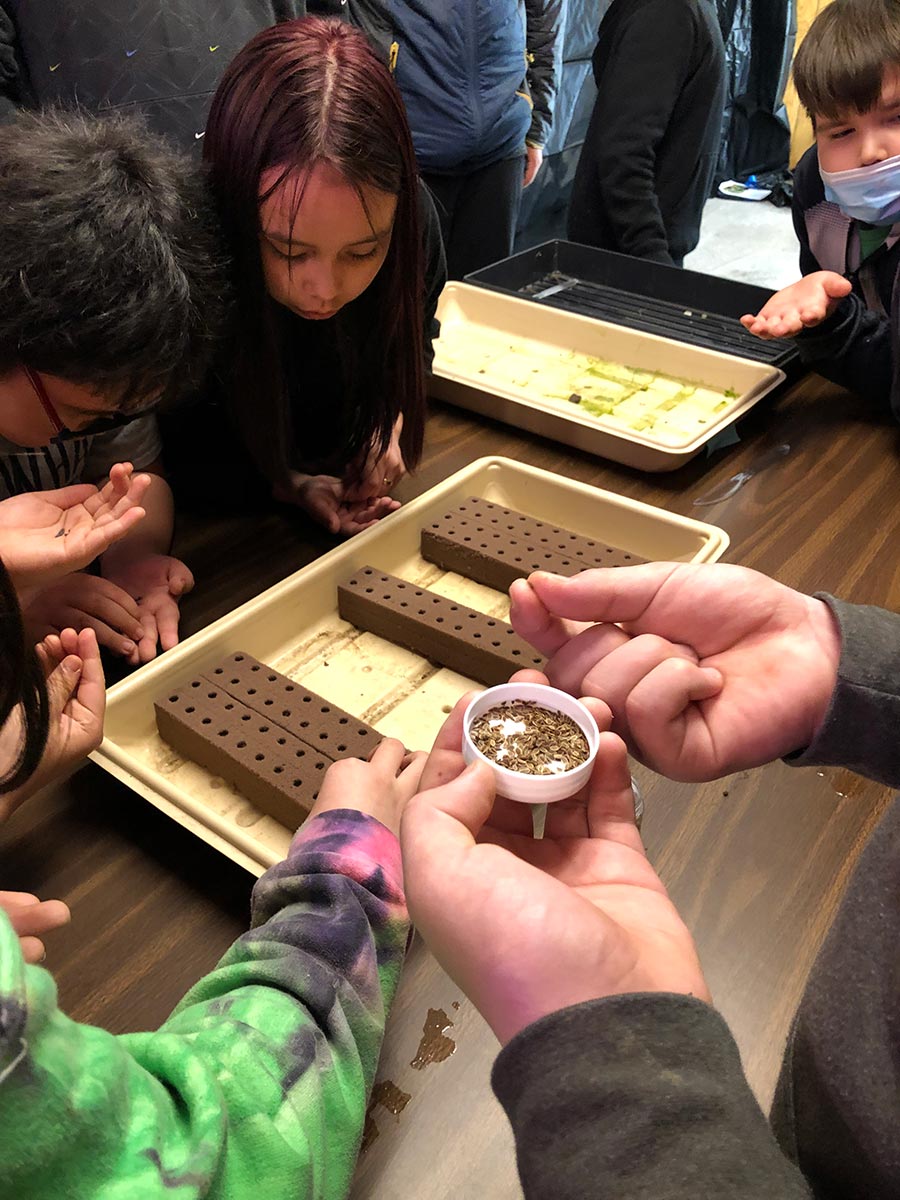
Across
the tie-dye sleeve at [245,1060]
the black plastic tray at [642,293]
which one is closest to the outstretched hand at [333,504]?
the tie-dye sleeve at [245,1060]

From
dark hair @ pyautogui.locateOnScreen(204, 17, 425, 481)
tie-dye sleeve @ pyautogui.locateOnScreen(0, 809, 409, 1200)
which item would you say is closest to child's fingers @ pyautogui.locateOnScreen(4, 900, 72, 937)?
tie-dye sleeve @ pyautogui.locateOnScreen(0, 809, 409, 1200)

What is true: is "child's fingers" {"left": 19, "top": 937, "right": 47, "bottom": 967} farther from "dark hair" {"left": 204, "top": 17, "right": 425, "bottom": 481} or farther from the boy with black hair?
"dark hair" {"left": 204, "top": 17, "right": 425, "bottom": 481}

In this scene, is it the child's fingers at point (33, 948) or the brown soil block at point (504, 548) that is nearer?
the child's fingers at point (33, 948)

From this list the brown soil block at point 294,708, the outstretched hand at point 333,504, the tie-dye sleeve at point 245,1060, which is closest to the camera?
the tie-dye sleeve at point 245,1060

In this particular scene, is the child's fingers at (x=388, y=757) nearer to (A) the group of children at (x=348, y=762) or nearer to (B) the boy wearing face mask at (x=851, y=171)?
(A) the group of children at (x=348, y=762)

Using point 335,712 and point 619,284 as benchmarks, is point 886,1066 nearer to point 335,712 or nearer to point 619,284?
point 335,712

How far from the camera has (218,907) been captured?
0.67m

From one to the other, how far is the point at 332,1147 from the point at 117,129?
36.8 inches

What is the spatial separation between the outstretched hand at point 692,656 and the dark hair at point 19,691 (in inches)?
14.9

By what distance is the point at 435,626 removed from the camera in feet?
3.04

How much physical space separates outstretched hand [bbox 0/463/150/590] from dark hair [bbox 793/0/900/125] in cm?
122

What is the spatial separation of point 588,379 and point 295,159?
68 cm

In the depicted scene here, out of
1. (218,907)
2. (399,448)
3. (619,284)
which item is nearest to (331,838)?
(218,907)

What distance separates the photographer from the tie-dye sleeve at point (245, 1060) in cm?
33
